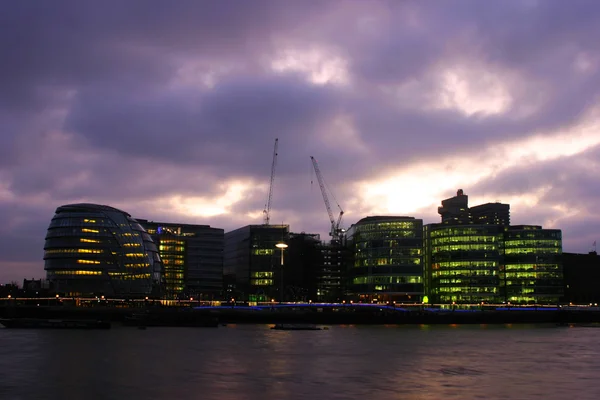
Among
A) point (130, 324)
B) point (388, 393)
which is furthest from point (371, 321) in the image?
point (388, 393)

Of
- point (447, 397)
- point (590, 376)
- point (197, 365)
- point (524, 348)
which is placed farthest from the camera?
point (524, 348)

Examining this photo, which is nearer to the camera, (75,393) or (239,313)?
(75,393)

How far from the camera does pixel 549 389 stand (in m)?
49.0

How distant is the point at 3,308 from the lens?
187m

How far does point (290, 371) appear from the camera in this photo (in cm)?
5862

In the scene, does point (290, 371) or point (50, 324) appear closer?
point (290, 371)

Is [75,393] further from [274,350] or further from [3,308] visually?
[3,308]

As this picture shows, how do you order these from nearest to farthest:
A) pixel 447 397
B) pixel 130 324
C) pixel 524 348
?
pixel 447 397, pixel 524 348, pixel 130 324

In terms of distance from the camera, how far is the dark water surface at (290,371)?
45.5 meters

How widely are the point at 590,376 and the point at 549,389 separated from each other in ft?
34.1

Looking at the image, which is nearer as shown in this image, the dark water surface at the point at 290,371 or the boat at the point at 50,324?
the dark water surface at the point at 290,371

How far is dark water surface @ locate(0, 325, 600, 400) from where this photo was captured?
4553 cm

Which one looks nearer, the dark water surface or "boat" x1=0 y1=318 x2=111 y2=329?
the dark water surface

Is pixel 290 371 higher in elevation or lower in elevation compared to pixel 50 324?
higher
